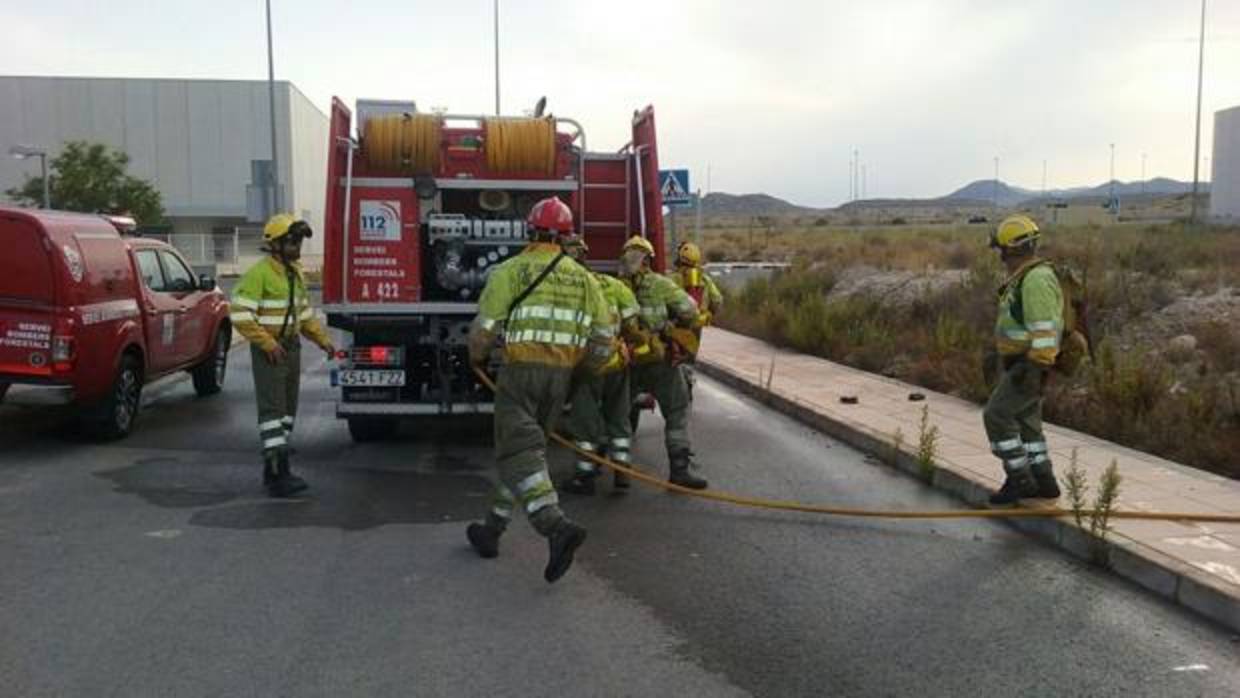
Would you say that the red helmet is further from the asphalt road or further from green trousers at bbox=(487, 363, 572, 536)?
the asphalt road

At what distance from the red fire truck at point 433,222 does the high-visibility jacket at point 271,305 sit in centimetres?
75

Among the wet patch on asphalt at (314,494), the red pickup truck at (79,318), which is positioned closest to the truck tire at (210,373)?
the red pickup truck at (79,318)

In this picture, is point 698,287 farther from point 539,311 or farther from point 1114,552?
point 1114,552

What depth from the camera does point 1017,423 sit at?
22.7ft

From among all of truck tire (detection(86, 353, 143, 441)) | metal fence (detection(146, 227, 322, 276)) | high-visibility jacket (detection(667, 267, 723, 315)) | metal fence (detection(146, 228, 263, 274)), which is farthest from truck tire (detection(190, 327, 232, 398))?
metal fence (detection(146, 228, 263, 274))

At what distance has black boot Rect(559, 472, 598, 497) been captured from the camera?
768 cm

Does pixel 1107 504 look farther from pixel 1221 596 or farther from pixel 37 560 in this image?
pixel 37 560

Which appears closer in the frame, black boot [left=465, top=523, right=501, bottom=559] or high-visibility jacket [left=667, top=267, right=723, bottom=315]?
black boot [left=465, top=523, right=501, bottom=559]

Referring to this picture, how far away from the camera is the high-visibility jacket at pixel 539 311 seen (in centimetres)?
580

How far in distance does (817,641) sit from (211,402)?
29.3 feet

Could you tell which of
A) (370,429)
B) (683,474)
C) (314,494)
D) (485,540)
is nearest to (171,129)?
(370,429)

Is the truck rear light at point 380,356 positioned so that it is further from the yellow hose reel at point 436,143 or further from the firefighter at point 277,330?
the yellow hose reel at point 436,143

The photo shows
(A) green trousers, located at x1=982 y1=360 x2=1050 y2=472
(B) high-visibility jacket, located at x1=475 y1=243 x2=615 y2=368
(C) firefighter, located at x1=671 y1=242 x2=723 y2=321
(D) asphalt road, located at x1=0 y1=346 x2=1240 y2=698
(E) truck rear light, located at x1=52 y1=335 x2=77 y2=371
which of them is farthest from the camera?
(C) firefighter, located at x1=671 y1=242 x2=723 y2=321

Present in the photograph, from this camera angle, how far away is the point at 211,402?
11953mm
